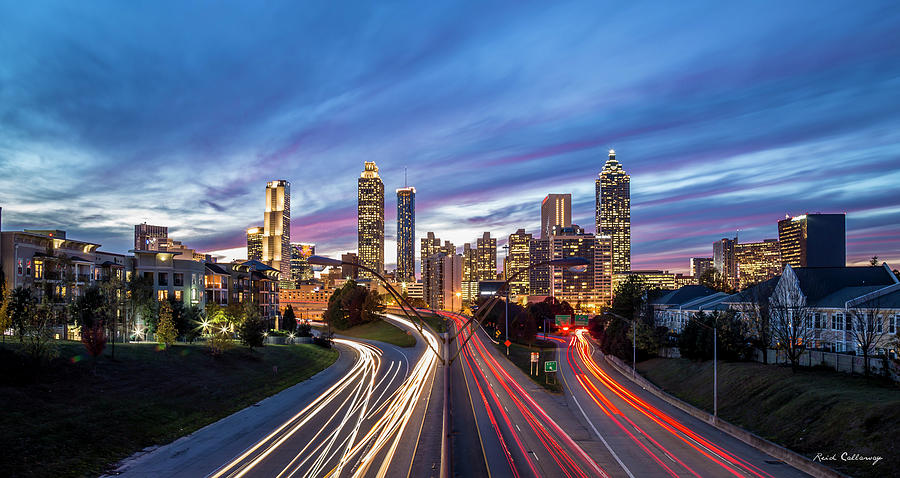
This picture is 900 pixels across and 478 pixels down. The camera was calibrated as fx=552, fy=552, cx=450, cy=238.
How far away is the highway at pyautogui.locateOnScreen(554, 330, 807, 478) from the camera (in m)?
28.7

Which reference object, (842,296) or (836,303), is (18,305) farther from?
(842,296)

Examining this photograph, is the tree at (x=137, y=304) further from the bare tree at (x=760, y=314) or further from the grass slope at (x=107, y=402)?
the bare tree at (x=760, y=314)

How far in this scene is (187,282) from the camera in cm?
9044

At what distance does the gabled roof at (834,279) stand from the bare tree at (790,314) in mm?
1237

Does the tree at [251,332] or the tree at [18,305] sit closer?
the tree at [18,305]

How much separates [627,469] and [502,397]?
25537 millimetres

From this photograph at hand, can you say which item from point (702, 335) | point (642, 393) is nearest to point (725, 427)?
point (642, 393)

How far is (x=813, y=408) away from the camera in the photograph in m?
35.3

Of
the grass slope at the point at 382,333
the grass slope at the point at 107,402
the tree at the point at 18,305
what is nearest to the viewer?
the grass slope at the point at 107,402

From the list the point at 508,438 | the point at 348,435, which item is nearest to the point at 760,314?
the point at 508,438

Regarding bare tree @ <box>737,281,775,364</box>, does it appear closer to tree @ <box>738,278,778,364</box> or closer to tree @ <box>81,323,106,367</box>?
tree @ <box>738,278,778,364</box>

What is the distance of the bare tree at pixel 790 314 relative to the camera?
52750 mm

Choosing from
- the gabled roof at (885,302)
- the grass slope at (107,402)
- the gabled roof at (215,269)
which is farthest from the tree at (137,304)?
the gabled roof at (885,302)

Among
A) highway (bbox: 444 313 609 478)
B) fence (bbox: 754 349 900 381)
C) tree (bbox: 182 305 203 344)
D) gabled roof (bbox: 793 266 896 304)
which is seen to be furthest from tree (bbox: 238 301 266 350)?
gabled roof (bbox: 793 266 896 304)
